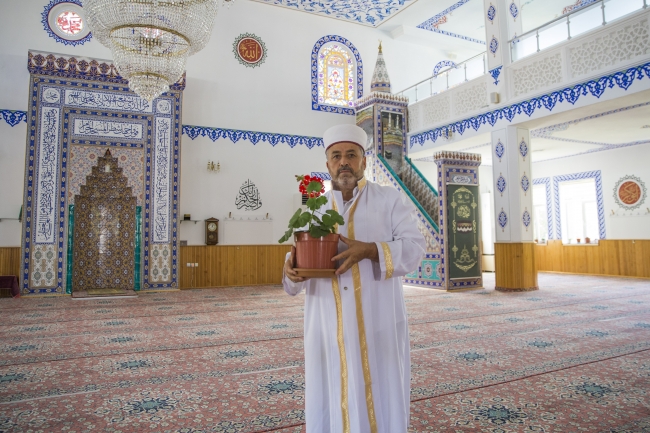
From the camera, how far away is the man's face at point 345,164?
1440 mm

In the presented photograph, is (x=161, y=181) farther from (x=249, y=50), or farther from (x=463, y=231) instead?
(x=463, y=231)

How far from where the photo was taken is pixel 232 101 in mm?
8070

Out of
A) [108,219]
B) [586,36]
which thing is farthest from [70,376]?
[586,36]

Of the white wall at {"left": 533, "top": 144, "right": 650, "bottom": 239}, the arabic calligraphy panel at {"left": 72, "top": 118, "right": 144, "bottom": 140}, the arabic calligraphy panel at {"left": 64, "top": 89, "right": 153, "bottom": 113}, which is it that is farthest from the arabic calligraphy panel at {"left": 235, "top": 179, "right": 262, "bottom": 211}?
the white wall at {"left": 533, "top": 144, "right": 650, "bottom": 239}

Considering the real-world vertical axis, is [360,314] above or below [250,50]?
below

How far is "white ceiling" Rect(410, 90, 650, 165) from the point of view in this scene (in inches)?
233

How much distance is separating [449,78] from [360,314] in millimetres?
7410

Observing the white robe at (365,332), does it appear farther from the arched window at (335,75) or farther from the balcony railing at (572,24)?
the arched window at (335,75)

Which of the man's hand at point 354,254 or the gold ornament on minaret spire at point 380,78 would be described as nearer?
the man's hand at point 354,254

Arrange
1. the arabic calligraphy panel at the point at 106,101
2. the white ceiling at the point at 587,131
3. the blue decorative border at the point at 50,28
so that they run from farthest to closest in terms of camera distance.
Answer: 1. the blue decorative border at the point at 50,28
2. the arabic calligraphy panel at the point at 106,101
3. the white ceiling at the point at 587,131

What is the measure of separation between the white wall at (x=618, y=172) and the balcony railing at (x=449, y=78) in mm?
4109

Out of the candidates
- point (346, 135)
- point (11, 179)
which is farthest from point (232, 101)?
point (346, 135)

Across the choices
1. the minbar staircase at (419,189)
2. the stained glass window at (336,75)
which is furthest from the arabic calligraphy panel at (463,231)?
Result: the stained glass window at (336,75)

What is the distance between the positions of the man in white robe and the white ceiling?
17.4 feet
